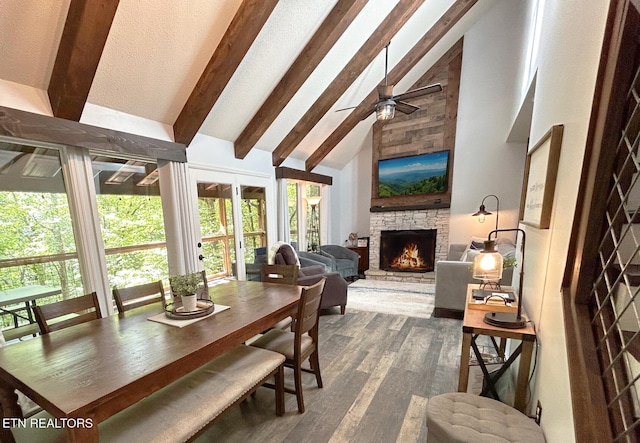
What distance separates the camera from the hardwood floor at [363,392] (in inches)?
65.9

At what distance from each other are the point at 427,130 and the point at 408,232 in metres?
2.22

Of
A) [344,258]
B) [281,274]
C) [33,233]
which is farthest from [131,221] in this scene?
[344,258]

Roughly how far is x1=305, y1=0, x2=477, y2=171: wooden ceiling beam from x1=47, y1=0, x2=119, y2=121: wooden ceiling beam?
8.91 feet

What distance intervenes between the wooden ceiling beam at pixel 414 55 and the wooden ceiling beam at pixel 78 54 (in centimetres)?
272

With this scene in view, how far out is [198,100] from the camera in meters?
2.66

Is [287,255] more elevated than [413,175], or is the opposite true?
[413,175]

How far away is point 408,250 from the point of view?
573 centimetres

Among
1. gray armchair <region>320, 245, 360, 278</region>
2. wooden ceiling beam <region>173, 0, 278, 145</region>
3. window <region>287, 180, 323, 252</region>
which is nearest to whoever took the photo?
wooden ceiling beam <region>173, 0, 278, 145</region>

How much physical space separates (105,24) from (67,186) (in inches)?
55.0

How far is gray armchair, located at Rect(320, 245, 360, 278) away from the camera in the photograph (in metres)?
5.38

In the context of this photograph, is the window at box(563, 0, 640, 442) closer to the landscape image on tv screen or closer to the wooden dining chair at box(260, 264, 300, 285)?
the wooden dining chair at box(260, 264, 300, 285)

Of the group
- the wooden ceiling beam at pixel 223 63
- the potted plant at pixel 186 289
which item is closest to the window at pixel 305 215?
the wooden ceiling beam at pixel 223 63

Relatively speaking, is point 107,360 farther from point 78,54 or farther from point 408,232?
point 408,232

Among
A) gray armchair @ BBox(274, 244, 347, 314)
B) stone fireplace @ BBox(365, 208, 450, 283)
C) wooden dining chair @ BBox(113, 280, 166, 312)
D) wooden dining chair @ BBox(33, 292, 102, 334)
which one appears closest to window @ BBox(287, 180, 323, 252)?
stone fireplace @ BBox(365, 208, 450, 283)
